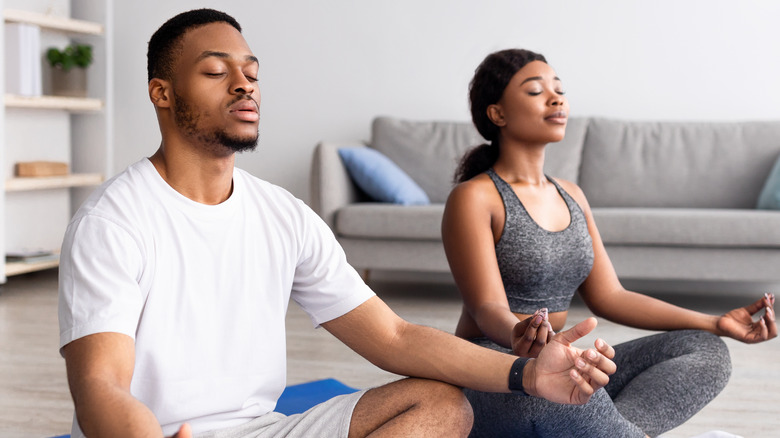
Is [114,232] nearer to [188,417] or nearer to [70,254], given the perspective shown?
[70,254]

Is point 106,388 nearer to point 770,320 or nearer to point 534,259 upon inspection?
point 534,259

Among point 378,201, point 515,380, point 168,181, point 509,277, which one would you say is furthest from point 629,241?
point 168,181

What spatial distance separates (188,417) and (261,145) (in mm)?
3934

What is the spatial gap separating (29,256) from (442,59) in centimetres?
249

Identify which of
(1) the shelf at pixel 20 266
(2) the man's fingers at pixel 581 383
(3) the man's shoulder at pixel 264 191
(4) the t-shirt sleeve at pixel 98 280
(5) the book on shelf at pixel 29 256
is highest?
(3) the man's shoulder at pixel 264 191

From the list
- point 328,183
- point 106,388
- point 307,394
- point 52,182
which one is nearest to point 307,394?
point 307,394

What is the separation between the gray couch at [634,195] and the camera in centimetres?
371

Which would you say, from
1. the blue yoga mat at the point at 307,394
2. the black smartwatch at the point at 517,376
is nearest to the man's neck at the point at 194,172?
the black smartwatch at the point at 517,376

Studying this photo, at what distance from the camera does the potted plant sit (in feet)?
15.4

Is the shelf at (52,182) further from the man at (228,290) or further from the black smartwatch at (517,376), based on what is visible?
the black smartwatch at (517,376)

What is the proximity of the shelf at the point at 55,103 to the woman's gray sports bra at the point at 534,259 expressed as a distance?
319 cm

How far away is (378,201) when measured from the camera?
13.9 ft

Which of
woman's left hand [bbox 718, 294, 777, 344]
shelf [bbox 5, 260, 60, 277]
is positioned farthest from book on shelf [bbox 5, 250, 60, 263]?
woman's left hand [bbox 718, 294, 777, 344]

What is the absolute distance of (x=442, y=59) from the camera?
15.9 ft
